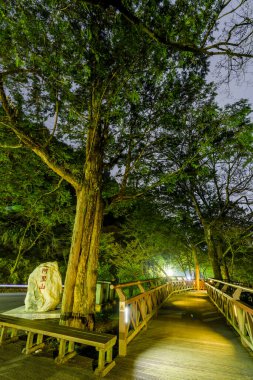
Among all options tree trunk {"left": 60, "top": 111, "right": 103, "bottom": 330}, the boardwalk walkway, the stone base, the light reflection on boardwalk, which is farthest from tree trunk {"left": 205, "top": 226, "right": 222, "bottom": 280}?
tree trunk {"left": 60, "top": 111, "right": 103, "bottom": 330}

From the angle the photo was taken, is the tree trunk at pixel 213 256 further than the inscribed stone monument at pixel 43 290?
Yes

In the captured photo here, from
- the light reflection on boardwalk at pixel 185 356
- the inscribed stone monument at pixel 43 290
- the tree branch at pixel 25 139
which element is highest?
the tree branch at pixel 25 139

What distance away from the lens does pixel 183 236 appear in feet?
72.5

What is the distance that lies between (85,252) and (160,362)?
9.27ft

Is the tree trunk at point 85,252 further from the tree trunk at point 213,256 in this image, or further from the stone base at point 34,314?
the tree trunk at point 213,256

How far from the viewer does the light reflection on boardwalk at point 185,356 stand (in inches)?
134

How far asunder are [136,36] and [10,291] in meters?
16.5

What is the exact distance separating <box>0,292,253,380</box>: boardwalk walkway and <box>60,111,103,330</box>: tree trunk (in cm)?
109

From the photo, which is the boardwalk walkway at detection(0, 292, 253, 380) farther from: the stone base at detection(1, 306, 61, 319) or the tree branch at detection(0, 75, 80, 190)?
the tree branch at detection(0, 75, 80, 190)

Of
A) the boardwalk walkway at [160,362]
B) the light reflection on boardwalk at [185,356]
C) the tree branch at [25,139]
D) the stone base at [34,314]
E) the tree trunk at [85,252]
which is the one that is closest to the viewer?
the boardwalk walkway at [160,362]

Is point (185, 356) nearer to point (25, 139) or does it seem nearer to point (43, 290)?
point (43, 290)

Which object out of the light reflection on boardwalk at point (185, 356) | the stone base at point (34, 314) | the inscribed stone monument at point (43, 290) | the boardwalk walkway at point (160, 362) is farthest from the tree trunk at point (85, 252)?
the inscribed stone monument at point (43, 290)

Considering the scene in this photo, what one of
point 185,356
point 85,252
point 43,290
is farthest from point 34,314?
point 185,356

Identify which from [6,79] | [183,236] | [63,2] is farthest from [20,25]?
[183,236]
